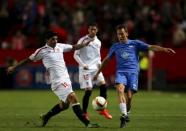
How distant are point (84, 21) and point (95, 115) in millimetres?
16333

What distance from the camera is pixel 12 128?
1593 cm

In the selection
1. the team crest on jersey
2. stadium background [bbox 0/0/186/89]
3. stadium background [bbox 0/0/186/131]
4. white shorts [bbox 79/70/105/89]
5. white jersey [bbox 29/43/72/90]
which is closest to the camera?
white jersey [bbox 29/43/72/90]

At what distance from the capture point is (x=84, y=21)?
119 feet

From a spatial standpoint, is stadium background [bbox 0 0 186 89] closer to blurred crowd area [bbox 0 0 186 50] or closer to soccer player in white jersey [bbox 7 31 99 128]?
blurred crowd area [bbox 0 0 186 50]

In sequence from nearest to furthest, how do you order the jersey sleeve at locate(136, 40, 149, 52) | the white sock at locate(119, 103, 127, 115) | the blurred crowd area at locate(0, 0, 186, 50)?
the white sock at locate(119, 103, 127, 115) → the jersey sleeve at locate(136, 40, 149, 52) → the blurred crowd area at locate(0, 0, 186, 50)

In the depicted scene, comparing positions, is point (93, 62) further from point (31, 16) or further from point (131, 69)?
point (31, 16)

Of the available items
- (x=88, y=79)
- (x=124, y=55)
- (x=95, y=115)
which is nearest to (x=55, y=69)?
(x=124, y=55)

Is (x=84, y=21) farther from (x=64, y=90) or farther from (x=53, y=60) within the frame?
(x=64, y=90)

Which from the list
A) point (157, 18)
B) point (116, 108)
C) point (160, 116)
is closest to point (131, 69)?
point (160, 116)

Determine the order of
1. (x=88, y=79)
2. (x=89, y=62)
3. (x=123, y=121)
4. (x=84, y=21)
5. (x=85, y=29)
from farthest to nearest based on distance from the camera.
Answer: (x=84, y=21)
(x=85, y=29)
(x=89, y=62)
(x=88, y=79)
(x=123, y=121)

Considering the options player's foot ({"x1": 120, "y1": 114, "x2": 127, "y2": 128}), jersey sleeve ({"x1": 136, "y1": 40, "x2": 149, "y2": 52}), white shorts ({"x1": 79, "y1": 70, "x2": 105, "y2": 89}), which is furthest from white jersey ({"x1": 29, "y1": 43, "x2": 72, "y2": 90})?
white shorts ({"x1": 79, "y1": 70, "x2": 105, "y2": 89})

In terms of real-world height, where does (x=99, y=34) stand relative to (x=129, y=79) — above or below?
above

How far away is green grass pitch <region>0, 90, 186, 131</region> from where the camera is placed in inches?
642

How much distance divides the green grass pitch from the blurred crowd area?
577 centimetres
